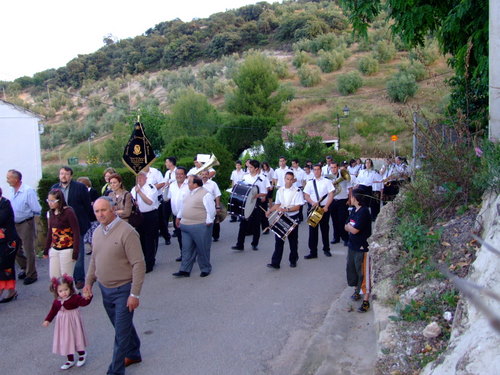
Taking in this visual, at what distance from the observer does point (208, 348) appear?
234 inches

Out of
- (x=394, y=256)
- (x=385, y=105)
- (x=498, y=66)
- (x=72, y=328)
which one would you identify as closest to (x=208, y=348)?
(x=72, y=328)

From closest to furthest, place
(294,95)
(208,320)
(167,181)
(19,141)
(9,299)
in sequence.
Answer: (208,320)
(9,299)
(167,181)
(19,141)
(294,95)

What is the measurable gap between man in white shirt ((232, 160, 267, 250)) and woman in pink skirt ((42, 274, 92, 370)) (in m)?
5.89

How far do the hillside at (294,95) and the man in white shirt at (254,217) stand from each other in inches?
730

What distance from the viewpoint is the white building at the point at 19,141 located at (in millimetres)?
22109

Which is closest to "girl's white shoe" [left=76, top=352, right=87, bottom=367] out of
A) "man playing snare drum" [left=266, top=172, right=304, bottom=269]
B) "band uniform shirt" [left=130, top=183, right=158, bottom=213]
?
"band uniform shirt" [left=130, top=183, right=158, bottom=213]

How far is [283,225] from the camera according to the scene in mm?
9312

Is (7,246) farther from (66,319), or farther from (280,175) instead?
(280,175)

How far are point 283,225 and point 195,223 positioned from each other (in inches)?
64.0

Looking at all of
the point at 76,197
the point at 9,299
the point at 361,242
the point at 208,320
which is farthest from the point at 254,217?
the point at 9,299

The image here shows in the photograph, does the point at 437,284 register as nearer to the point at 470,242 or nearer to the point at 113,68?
the point at 470,242

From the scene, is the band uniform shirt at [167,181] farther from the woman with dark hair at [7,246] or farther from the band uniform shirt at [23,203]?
the woman with dark hair at [7,246]

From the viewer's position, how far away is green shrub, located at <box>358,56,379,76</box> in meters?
60.3

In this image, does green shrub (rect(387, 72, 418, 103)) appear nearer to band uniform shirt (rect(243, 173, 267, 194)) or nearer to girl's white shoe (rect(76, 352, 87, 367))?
band uniform shirt (rect(243, 173, 267, 194))
